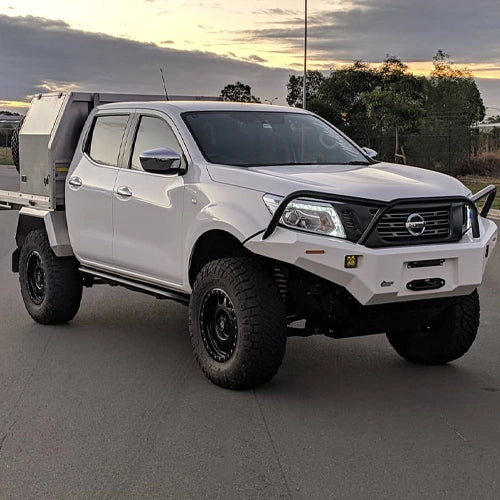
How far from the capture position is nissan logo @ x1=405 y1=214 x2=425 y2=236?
18.9 ft

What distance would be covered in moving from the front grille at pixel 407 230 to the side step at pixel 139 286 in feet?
6.05

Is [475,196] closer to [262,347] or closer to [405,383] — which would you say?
[405,383]

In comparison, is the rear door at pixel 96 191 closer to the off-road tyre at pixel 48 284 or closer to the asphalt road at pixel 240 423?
the off-road tyre at pixel 48 284

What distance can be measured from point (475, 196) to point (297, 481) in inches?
112

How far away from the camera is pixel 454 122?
1513 inches

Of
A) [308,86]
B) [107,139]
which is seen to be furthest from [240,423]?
[308,86]

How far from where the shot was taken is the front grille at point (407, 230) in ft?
18.6

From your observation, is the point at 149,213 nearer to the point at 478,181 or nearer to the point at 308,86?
the point at 478,181

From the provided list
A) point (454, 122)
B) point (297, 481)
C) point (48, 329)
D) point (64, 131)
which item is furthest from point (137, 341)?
point (454, 122)

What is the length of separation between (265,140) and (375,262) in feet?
6.37

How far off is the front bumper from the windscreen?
116 centimetres

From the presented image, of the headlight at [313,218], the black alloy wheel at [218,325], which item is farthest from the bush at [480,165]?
the headlight at [313,218]

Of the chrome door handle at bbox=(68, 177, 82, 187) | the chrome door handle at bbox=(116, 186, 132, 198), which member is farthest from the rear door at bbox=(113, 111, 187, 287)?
the chrome door handle at bbox=(68, 177, 82, 187)

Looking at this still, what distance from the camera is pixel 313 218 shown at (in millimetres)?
5691
